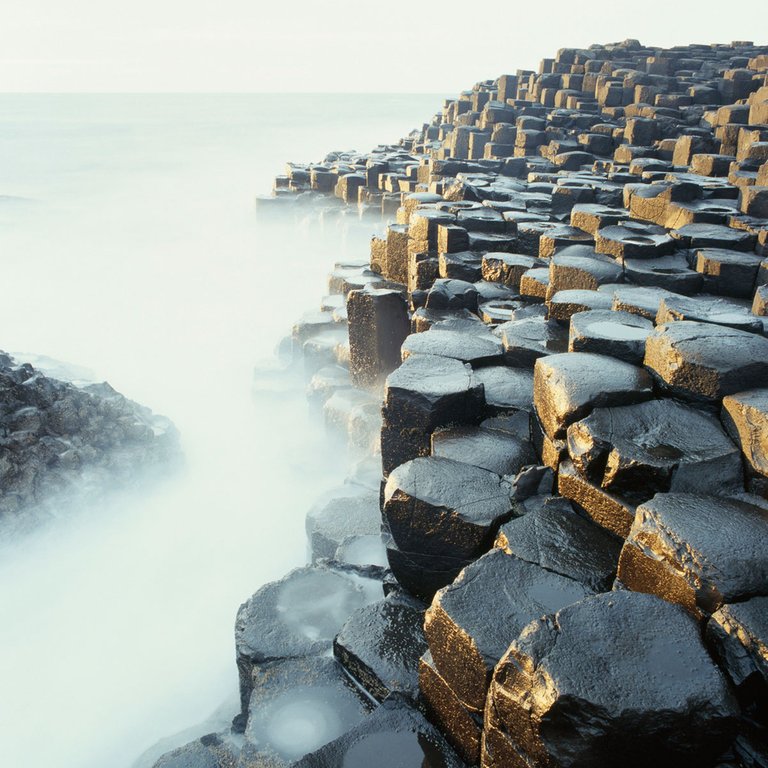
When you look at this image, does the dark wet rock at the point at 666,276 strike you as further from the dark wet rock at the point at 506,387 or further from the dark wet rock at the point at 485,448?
the dark wet rock at the point at 485,448

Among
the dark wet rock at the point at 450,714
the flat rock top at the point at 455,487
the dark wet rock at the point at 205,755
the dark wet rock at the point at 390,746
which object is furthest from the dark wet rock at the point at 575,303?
the dark wet rock at the point at 205,755

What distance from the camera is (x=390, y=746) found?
67.9 inches

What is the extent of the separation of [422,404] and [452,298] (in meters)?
1.51

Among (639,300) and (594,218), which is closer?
(639,300)

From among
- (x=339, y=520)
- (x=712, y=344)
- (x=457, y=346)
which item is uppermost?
(x=712, y=344)

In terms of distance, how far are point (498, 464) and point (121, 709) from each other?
2230 millimetres

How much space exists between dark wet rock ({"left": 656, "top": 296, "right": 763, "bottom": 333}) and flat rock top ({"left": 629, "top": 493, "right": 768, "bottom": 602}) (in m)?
1.10

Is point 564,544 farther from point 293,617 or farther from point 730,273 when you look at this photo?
point 730,273

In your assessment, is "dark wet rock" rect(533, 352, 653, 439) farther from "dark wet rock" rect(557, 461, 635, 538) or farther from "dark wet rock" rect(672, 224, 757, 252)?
"dark wet rock" rect(672, 224, 757, 252)

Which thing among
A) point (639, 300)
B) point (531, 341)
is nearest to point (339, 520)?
point (531, 341)

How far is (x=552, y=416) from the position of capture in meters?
2.38

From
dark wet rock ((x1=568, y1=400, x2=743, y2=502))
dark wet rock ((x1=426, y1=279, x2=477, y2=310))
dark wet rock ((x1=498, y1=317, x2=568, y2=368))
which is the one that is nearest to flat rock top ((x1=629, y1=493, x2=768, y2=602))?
dark wet rock ((x1=568, y1=400, x2=743, y2=502))

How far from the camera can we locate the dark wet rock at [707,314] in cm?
269

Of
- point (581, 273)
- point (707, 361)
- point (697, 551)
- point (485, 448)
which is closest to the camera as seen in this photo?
point (697, 551)
